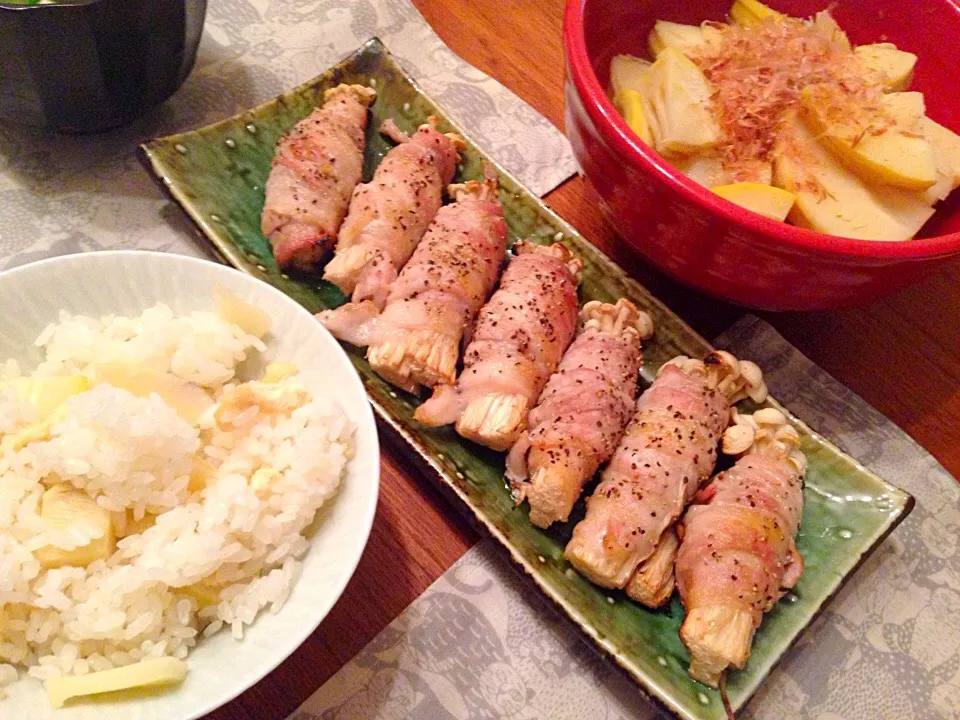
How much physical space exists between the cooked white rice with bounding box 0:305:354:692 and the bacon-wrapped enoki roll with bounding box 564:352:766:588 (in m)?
0.54

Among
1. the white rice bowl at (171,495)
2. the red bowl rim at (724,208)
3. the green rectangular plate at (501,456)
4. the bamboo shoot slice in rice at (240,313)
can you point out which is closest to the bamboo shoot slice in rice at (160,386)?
the white rice bowl at (171,495)

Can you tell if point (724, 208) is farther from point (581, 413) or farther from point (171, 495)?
point (171, 495)

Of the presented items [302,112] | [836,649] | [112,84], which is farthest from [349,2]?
[836,649]

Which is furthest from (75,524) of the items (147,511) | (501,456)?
(501,456)

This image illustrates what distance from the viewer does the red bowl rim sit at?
1.45 metres

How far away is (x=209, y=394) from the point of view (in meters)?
1.38

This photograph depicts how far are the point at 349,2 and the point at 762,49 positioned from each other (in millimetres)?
1365

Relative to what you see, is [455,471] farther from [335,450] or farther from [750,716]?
[750,716]

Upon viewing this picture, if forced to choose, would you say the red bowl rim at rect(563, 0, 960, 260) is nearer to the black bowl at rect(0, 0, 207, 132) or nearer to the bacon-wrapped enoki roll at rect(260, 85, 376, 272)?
the bacon-wrapped enoki roll at rect(260, 85, 376, 272)

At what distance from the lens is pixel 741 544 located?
1.48m

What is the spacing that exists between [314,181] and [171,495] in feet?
3.18

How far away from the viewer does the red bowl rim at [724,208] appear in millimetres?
1452

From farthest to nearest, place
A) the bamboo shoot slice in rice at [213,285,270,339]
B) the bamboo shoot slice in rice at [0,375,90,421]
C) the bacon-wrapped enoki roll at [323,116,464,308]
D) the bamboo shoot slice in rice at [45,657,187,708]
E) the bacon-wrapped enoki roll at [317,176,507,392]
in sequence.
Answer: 1. the bacon-wrapped enoki roll at [323,116,464,308]
2. the bacon-wrapped enoki roll at [317,176,507,392]
3. the bamboo shoot slice in rice at [213,285,270,339]
4. the bamboo shoot slice in rice at [0,375,90,421]
5. the bamboo shoot slice in rice at [45,657,187,708]

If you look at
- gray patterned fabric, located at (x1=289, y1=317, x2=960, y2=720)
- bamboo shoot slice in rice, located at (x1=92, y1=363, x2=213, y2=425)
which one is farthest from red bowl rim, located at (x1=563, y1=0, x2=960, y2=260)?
bamboo shoot slice in rice, located at (x1=92, y1=363, x2=213, y2=425)
